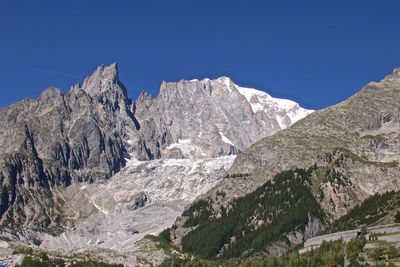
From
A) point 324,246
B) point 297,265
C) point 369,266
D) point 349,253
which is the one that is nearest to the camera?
point 369,266

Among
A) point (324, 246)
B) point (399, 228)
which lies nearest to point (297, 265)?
point (324, 246)

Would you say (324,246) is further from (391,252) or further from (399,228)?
(391,252)

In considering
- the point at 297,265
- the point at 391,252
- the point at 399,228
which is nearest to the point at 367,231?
the point at 399,228

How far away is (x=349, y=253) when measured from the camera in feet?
502

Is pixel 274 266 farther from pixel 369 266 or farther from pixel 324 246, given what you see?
pixel 369 266

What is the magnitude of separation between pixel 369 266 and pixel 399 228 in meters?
40.0

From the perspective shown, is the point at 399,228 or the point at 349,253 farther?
the point at 399,228

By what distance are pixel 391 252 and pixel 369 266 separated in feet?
23.4

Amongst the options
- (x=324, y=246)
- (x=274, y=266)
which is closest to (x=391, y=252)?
(x=324, y=246)

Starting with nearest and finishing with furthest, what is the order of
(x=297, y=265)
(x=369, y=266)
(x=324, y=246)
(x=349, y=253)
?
(x=369, y=266) < (x=349, y=253) < (x=297, y=265) < (x=324, y=246)

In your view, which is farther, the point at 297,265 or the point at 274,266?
the point at 274,266

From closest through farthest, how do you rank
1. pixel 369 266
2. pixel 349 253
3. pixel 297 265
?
pixel 369 266, pixel 349 253, pixel 297 265

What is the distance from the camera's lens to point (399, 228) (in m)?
171

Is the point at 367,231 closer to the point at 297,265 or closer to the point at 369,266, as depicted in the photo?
the point at 297,265
